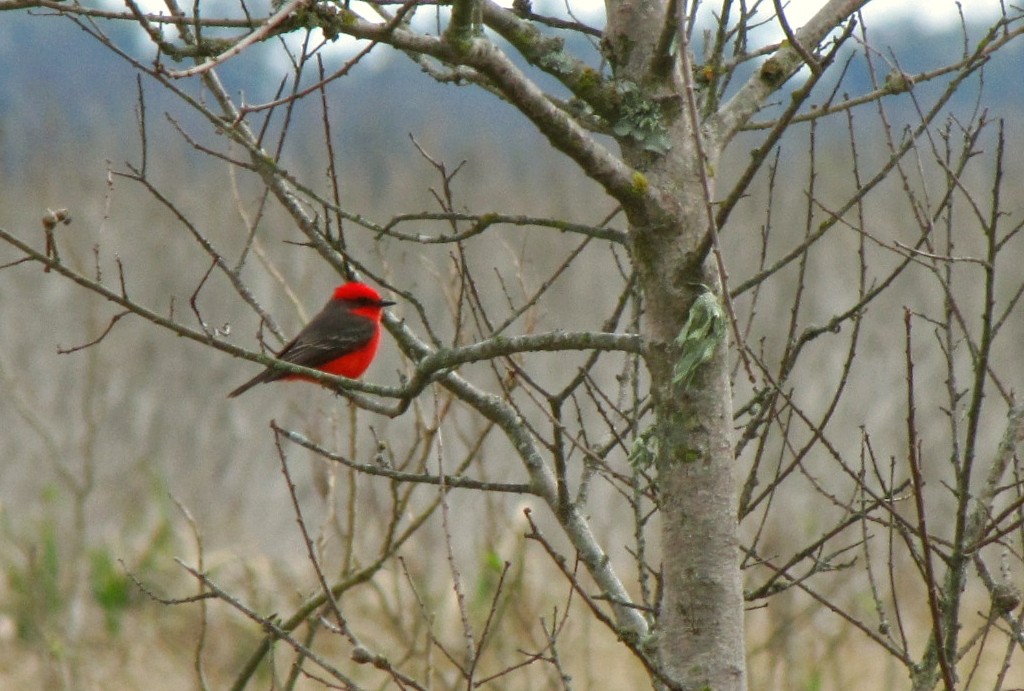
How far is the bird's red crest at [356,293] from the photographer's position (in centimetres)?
582

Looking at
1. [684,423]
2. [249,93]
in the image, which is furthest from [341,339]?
[249,93]

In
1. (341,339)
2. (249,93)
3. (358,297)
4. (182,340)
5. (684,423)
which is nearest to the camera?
(684,423)

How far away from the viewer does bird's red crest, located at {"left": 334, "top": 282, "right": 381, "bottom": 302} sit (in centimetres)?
582

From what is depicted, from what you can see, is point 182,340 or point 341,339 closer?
point 341,339

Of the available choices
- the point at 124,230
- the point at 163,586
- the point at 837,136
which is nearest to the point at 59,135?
the point at 124,230

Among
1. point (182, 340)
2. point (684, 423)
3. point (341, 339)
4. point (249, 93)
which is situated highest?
point (249, 93)

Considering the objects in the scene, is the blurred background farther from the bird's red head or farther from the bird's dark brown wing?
the bird's red head

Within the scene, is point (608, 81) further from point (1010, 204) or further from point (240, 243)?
point (1010, 204)

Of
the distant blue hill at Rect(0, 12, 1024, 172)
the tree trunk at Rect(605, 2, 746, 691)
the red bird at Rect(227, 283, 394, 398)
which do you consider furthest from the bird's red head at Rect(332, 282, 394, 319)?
the distant blue hill at Rect(0, 12, 1024, 172)

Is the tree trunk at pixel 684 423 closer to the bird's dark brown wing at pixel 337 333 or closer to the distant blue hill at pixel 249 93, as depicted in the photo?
the bird's dark brown wing at pixel 337 333

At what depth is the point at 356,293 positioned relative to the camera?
5.95 metres

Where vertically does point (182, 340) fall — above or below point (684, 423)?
above

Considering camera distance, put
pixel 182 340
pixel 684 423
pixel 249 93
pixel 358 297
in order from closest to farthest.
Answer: pixel 684 423
pixel 358 297
pixel 182 340
pixel 249 93

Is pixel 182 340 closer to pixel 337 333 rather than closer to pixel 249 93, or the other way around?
pixel 249 93
